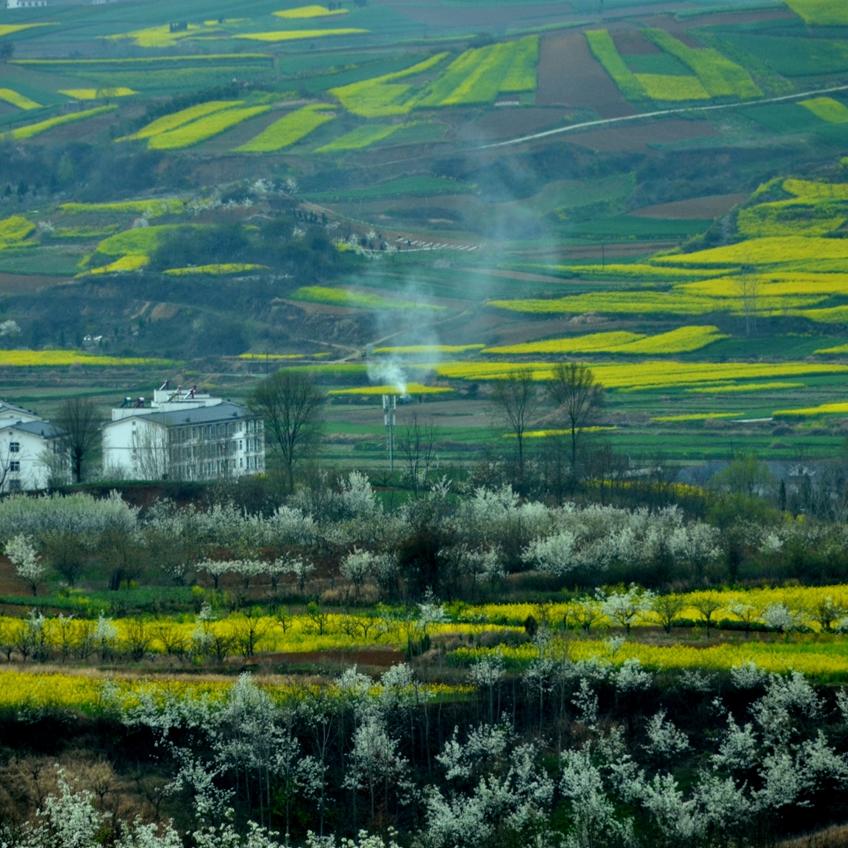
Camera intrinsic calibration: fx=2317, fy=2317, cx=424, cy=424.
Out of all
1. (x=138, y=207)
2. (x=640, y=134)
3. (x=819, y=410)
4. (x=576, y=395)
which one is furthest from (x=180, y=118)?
(x=576, y=395)

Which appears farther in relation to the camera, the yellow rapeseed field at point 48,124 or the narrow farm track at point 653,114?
the yellow rapeseed field at point 48,124

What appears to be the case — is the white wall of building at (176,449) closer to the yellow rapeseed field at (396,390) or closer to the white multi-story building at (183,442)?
the white multi-story building at (183,442)

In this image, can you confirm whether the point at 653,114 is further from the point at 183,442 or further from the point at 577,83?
the point at 183,442

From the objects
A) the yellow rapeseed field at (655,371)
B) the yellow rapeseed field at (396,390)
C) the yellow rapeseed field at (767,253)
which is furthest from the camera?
the yellow rapeseed field at (767,253)

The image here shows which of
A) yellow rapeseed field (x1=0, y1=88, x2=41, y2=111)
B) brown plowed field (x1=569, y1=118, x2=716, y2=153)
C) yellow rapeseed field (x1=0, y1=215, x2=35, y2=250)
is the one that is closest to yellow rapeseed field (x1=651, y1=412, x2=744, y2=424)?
yellow rapeseed field (x1=0, y1=215, x2=35, y2=250)

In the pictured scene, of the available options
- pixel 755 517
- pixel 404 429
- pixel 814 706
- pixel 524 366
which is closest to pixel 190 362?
pixel 524 366

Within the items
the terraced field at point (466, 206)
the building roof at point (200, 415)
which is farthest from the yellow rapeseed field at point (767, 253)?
the building roof at point (200, 415)
